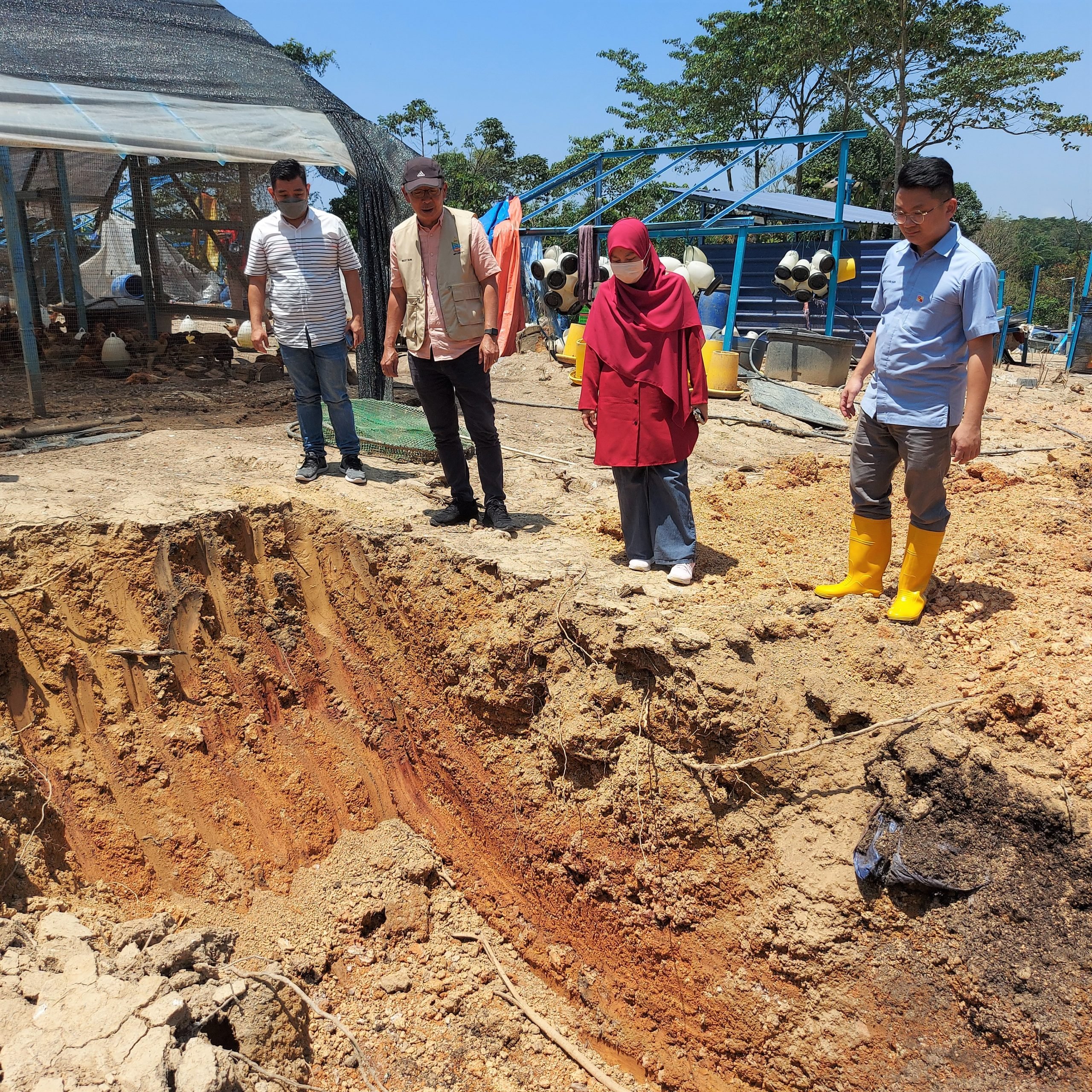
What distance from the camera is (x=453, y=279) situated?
4.04 m

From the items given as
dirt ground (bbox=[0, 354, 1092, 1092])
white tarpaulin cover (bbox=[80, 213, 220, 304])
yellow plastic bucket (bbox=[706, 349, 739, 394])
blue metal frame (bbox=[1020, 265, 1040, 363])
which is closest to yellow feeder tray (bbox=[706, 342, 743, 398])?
yellow plastic bucket (bbox=[706, 349, 739, 394])

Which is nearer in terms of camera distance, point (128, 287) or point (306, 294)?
point (306, 294)

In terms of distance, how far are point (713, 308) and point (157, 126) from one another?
Result: 7.39 meters

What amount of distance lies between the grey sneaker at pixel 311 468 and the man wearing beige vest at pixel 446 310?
3.16 feet

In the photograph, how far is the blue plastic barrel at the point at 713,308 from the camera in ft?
37.7

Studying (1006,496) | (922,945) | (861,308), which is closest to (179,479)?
(922,945)

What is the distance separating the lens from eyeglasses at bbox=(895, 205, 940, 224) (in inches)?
111

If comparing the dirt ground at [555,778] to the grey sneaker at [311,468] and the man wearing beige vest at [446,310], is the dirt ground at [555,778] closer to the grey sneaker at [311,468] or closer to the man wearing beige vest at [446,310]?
the grey sneaker at [311,468]

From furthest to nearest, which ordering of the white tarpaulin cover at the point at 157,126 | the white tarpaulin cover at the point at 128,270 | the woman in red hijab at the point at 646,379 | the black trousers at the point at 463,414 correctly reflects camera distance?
the white tarpaulin cover at the point at 128,270, the white tarpaulin cover at the point at 157,126, the black trousers at the point at 463,414, the woman in red hijab at the point at 646,379

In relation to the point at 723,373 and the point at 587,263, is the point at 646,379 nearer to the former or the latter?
the point at 723,373

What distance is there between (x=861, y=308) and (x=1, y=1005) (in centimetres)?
1398

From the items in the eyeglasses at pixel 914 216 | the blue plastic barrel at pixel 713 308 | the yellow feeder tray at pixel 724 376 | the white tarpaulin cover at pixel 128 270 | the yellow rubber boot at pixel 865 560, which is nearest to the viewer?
the eyeglasses at pixel 914 216

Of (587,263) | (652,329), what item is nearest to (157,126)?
(587,263)

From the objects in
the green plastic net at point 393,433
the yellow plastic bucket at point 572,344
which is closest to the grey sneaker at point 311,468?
the green plastic net at point 393,433
